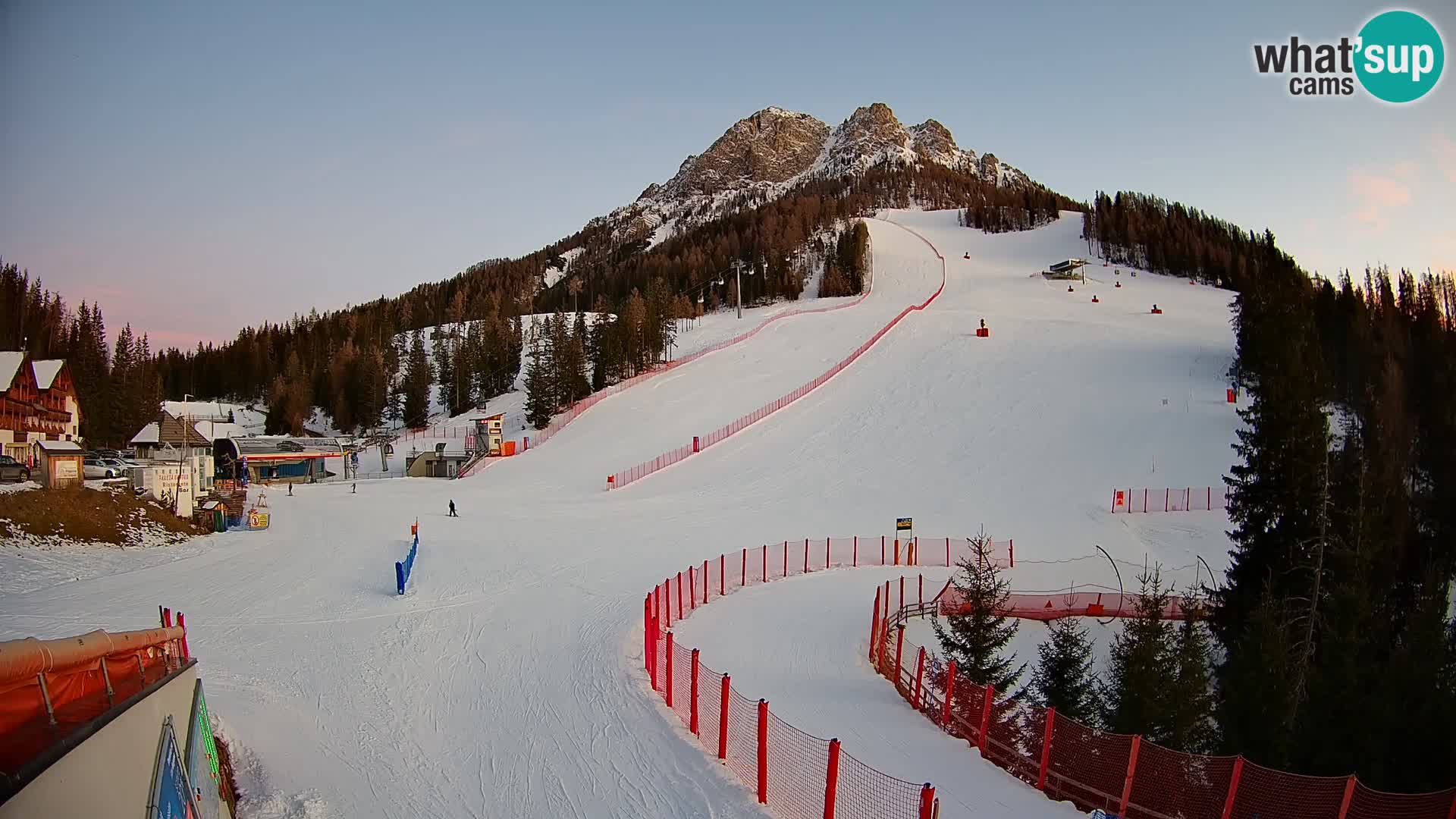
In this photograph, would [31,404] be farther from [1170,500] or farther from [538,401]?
[1170,500]

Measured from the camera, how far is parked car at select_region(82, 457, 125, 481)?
3631 centimetres

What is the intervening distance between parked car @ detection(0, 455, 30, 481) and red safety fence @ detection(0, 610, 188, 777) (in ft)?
106

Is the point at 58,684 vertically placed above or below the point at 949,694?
above

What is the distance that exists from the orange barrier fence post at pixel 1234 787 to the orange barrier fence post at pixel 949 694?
12.3 ft

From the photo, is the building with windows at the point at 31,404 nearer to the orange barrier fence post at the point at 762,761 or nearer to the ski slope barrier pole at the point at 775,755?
the ski slope barrier pole at the point at 775,755

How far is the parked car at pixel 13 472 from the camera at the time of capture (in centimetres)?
2998

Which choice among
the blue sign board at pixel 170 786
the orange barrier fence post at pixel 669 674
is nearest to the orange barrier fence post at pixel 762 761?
the orange barrier fence post at pixel 669 674

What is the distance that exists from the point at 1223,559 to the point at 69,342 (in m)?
74.9

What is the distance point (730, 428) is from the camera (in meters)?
44.4

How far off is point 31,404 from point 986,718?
165 feet

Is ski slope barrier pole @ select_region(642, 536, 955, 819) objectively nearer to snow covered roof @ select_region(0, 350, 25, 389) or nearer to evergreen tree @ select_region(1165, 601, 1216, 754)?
evergreen tree @ select_region(1165, 601, 1216, 754)

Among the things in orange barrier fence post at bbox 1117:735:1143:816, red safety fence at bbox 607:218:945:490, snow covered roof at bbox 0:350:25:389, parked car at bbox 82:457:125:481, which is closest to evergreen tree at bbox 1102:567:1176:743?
orange barrier fence post at bbox 1117:735:1143:816

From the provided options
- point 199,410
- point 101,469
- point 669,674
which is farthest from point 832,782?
point 199,410

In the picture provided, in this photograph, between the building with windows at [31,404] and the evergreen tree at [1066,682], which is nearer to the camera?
the evergreen tree at [1066,682]
